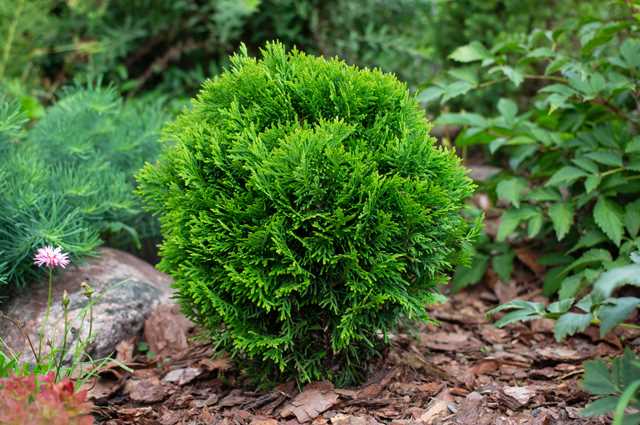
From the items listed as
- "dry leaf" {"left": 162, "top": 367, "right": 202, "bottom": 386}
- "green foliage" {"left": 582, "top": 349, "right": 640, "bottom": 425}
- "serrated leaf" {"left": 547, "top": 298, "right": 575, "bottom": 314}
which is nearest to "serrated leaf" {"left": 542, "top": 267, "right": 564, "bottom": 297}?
"serrated leaf" {"left": 547, "top": 298, "right": 575, "bottom": 314}

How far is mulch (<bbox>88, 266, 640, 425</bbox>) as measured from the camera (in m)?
2.48

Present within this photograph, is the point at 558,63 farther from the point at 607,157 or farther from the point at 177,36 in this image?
the point at 177,36

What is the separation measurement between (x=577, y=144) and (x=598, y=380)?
1603 millimetres

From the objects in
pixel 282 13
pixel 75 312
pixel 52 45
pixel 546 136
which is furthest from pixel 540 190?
pixel 52 45

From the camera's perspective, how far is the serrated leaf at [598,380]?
201 centimetres

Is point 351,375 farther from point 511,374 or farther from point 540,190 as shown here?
point 540,190

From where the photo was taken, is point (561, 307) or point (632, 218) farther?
point (632, 218)

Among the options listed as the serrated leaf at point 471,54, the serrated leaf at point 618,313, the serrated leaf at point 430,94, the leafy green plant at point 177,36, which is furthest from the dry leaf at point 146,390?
the leafy green plant at point 177,36

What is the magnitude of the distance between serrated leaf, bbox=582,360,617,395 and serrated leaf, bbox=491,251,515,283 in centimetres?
165

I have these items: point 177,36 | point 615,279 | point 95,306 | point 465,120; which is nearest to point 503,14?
point 465,120

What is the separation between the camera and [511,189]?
11.2 ft

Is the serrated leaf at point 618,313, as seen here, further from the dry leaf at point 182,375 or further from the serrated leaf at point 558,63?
the dry leaf at point 182,375

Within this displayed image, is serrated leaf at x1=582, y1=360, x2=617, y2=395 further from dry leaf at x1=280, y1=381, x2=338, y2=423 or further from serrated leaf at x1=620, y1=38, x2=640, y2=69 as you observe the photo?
serrated leaf at x1=620, y1=38, x2=640, y2=69

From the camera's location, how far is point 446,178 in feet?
8.13
